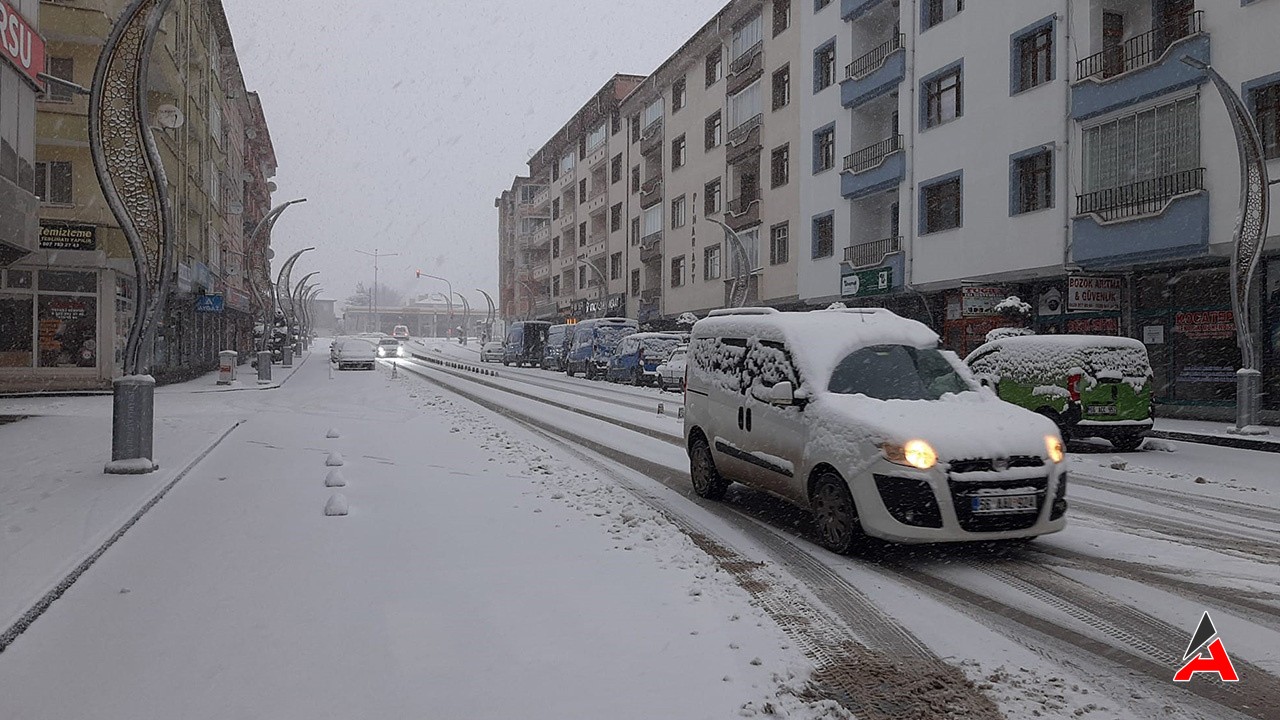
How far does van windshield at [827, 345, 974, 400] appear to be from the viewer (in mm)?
7184

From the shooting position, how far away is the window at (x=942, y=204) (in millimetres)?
25141

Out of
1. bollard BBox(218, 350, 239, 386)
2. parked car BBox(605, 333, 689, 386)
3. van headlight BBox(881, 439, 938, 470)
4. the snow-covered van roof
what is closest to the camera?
van headlight BBox(881, 439, 938, 470)

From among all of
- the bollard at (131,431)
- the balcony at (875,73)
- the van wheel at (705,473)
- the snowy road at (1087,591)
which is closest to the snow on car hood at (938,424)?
the snowy road at (1087,591)

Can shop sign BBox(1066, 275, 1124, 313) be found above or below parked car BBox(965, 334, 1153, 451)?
above

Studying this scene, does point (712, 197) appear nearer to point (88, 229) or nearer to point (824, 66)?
point (824, 66)

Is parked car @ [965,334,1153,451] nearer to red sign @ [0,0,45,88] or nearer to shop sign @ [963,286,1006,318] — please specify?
shop sign @ [963,286,1006,318]

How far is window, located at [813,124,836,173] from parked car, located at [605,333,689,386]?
782cm

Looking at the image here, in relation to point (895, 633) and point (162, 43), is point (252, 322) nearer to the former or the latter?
point (162, 43)

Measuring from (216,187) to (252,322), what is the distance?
2730 centimetres

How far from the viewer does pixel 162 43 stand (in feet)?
85.9

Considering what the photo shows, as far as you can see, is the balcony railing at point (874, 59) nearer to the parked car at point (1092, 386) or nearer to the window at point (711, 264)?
the window at point (711, 264)

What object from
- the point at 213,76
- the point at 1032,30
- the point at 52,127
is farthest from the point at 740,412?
the point at 213,76

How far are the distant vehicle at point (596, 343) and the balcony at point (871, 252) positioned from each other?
10.8m

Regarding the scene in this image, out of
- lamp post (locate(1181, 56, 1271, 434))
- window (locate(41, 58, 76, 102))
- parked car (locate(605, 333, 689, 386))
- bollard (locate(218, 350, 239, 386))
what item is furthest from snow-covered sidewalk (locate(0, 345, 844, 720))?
parked car (locate(605, 333, 689, 386))
